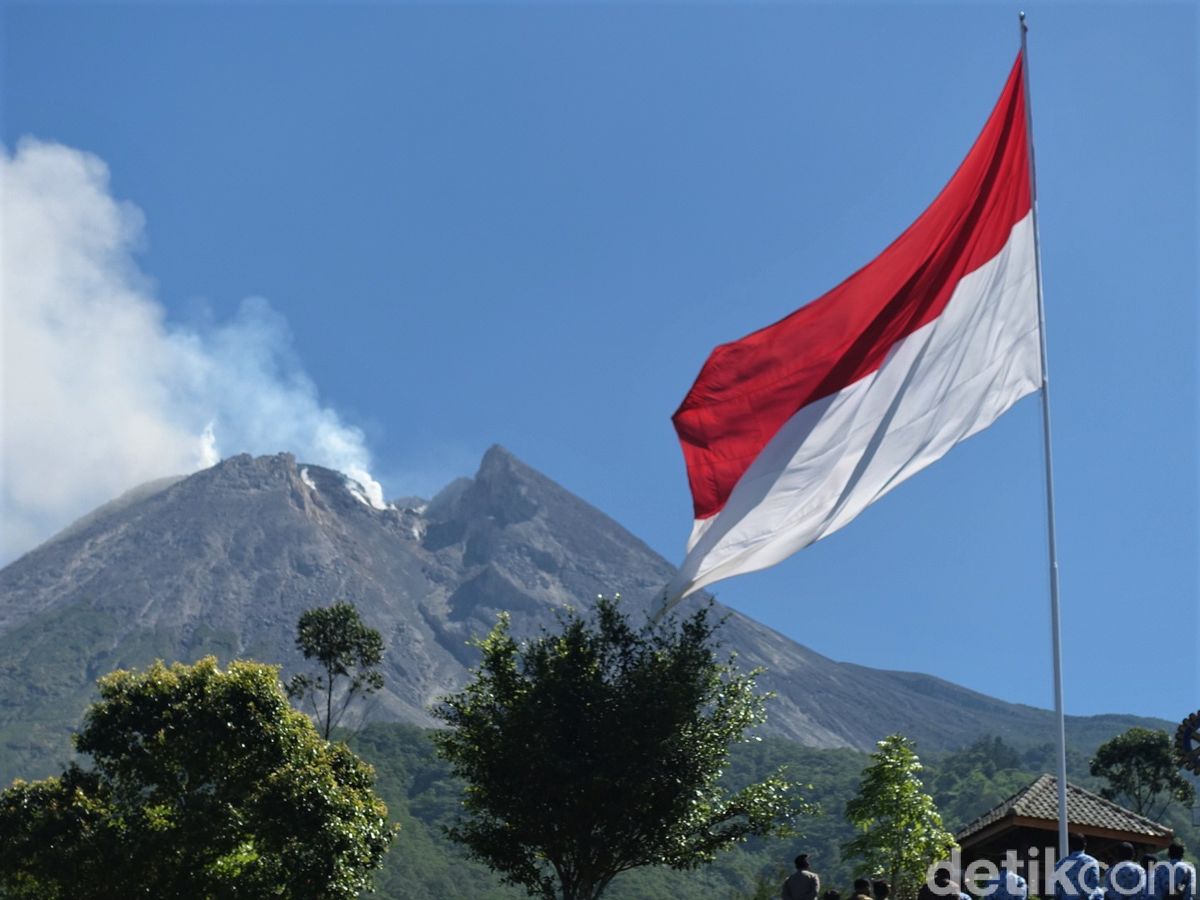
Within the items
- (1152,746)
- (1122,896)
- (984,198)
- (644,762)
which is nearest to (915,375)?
(984,198)

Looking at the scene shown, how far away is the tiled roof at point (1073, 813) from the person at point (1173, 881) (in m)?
25.6

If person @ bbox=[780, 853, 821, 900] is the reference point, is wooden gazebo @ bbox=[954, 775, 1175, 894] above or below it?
above

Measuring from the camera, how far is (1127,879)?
17203 millimetres

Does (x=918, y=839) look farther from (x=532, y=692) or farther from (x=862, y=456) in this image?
(x=862, y=456)

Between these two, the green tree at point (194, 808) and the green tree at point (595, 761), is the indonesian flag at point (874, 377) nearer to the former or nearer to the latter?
the green tree at point (595, 761)

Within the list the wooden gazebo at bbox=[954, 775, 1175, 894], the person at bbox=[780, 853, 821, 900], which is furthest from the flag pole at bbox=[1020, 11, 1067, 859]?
the wooden gazebo at bbox=[954, 775, 1175, 894]

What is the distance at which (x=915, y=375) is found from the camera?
1650cm

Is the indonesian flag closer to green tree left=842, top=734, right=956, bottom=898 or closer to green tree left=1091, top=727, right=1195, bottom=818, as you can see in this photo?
green tree left=842, top=734, right=956, bottom=898

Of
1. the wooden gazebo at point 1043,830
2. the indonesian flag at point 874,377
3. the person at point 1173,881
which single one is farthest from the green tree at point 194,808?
the person at point 1173,881

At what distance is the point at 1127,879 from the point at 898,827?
84.0 ft

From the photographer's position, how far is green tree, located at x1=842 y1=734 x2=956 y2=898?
134 ft

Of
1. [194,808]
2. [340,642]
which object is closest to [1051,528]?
[194,808]

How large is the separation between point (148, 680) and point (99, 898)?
251 inches

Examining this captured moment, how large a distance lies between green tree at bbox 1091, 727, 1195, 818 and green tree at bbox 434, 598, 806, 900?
6243 cm
